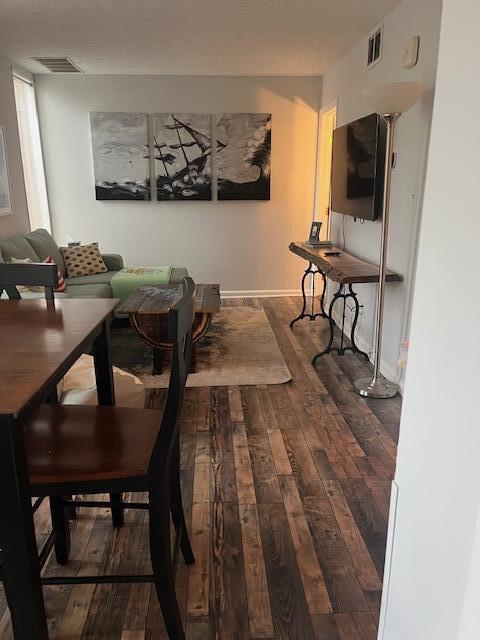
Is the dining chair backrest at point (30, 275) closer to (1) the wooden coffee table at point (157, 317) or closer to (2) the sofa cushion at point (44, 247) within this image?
(1) the wooden coffee table at point (157, 317)

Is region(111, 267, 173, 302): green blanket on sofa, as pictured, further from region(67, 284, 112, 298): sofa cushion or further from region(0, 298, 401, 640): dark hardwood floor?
region(0, 298, 401, 640): dark hardwood floor

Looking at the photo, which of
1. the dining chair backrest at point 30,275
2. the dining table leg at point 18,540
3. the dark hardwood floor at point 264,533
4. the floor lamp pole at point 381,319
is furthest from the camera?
the floor lamp pole at point 381,319

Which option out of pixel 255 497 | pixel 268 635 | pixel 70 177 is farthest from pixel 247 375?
pixel 70 177

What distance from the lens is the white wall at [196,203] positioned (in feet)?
17.3

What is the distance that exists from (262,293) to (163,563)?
15.5 ft

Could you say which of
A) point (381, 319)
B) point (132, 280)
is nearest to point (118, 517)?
point (381, 319)

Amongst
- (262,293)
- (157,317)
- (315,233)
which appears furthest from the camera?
(262,293)

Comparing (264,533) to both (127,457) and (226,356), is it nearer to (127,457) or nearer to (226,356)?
(127,457)

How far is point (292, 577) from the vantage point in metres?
1.69

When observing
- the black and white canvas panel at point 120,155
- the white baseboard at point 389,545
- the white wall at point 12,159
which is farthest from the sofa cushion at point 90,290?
the white baseboard at point 389,545

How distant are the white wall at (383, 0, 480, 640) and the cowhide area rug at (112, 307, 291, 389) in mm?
2439

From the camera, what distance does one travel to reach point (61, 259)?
477 cm

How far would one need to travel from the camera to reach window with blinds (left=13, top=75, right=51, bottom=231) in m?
4.96

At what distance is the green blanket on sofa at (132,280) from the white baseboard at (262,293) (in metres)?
1.22
